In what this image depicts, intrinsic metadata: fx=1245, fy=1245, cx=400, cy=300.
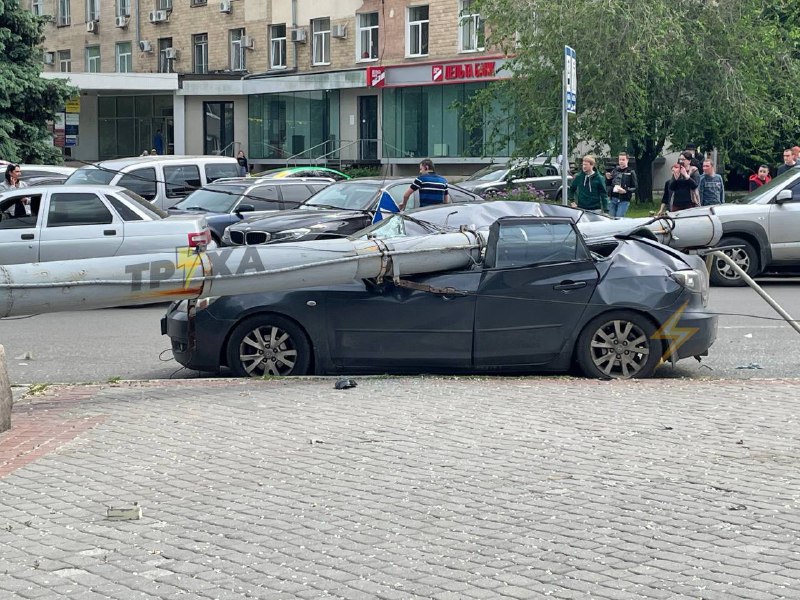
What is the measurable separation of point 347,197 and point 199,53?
38758 millimetres

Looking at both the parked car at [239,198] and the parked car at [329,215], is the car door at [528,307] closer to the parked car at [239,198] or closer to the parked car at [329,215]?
the parked car at [329,215]

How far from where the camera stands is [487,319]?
416 inches

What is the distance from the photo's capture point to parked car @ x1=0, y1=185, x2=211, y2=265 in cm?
1628

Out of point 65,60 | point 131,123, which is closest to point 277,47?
point 131,123

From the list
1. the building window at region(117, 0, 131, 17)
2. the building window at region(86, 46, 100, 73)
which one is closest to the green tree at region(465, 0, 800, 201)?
the building window at region(117, 0, 131, 17)

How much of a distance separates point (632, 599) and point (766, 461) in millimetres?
2596

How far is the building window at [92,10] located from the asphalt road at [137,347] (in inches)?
1824

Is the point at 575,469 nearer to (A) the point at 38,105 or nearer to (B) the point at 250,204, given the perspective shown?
(B) the point at 250,204

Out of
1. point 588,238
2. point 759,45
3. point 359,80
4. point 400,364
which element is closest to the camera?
point 400,364

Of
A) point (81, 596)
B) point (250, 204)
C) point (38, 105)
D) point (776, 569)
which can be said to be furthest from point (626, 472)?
point (38, 105)

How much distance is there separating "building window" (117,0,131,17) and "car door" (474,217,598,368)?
50874 mm

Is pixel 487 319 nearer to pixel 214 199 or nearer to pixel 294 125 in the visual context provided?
pixel 214 199

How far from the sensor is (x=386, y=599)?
532cm

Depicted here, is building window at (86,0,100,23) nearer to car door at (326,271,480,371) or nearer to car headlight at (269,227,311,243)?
car headlight at (269,227,311,243)
